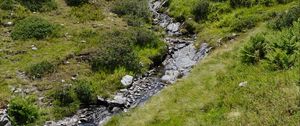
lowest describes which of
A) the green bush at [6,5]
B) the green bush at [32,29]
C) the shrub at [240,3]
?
the green bush at [32,29]

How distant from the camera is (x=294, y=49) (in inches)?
798

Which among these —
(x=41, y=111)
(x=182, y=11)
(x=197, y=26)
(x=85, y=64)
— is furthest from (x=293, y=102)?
(x=182, y=11)

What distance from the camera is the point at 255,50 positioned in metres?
22.3

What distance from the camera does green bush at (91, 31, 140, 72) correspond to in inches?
1053

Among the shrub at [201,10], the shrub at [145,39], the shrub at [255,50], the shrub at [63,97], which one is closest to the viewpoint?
the shrub at [255,50]

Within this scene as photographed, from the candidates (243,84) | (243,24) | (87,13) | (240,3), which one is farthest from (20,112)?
(240,3)

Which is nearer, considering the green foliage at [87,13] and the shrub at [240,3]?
the green foliage at [87,13]

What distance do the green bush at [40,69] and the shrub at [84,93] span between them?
2.96 m

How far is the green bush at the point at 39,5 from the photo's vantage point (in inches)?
1321

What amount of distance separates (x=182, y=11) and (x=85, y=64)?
12.0m

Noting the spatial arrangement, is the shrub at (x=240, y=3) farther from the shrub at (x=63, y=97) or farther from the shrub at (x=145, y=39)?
the shrub at (x=63, y=97)

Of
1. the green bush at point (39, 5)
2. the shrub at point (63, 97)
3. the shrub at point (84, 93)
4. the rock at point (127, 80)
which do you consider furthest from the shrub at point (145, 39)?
the green bush at point (39, 5)

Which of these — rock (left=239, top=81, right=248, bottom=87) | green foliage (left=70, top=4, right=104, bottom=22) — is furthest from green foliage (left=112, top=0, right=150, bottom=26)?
rock (left=239, top=81, right=248, bottom=87)

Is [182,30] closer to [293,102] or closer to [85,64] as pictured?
[85,64]
